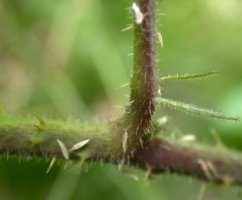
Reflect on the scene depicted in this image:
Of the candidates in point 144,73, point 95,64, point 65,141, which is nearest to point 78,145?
point 65,141

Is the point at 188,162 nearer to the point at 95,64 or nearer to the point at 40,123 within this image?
the point at 40,123

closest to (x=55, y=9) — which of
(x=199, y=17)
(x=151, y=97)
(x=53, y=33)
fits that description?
(x=53, y=33)

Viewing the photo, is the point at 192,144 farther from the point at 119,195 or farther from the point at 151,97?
the point at 119,195

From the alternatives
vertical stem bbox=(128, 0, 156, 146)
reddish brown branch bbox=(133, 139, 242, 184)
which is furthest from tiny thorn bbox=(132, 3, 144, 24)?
reddish brown branch bbox=(133, 139, 242, 184)

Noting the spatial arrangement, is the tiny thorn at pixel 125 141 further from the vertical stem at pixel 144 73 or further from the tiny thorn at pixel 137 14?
the tiny thorn at pixel 137 14

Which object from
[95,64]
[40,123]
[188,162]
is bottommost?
[188,162]

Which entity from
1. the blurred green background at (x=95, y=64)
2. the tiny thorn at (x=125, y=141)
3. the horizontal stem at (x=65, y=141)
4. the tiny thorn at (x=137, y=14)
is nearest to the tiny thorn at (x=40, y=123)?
the horizontal stem at (x=65, y=141)

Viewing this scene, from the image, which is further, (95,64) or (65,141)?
(95,64)
